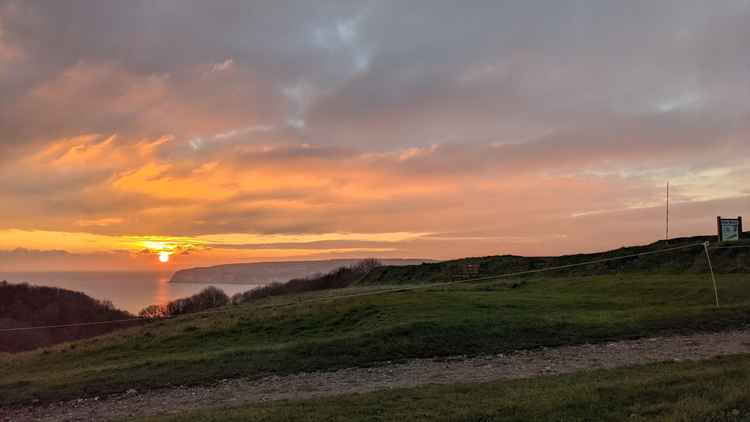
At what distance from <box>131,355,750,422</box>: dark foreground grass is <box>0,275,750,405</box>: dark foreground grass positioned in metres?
4.58

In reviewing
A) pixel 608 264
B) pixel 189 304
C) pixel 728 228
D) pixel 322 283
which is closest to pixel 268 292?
pixel 189 304

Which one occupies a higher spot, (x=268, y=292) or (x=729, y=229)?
(x=729, y=229)

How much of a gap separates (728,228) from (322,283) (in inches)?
1971

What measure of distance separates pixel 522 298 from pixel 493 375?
10.6 meters

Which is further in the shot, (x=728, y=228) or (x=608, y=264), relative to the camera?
(x=608, y=264)

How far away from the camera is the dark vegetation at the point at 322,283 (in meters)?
64.2

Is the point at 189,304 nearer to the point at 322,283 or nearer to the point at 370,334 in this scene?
the point at 322,283

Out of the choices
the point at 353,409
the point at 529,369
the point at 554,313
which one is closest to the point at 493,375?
the point at 529,369

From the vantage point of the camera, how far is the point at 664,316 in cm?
1622

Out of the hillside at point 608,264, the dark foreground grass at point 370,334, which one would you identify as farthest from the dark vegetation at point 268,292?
the dark foreground grass at point 370,334

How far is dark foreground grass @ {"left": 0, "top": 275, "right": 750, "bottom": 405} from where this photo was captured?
1404 cm

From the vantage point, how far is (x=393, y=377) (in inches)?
473

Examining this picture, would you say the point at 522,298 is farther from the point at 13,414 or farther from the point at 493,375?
the point at 13,414

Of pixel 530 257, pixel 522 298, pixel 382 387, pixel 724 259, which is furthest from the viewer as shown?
pixel 530 257
